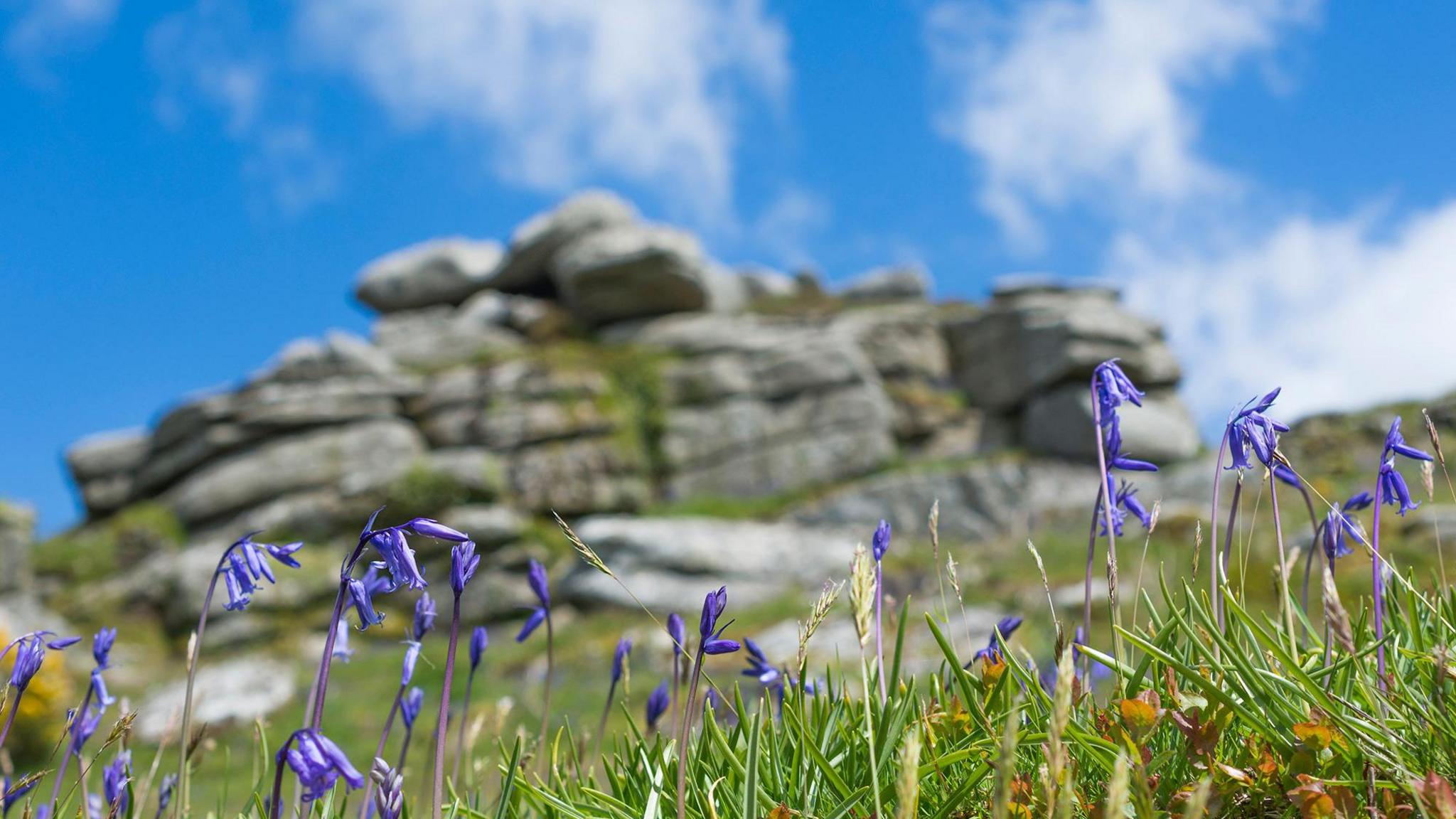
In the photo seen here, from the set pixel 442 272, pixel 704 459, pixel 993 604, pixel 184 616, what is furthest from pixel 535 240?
pixel 993 604

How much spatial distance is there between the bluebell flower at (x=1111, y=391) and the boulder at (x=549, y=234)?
30.8 meters

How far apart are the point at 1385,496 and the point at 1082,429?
20.9 m

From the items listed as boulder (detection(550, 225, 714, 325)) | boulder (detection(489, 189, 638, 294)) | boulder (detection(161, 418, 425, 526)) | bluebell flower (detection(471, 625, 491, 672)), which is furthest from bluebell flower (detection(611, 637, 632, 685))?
boulder (detection(489, 189, 638, 294))

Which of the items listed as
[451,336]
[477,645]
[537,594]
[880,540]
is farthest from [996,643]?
[451,336]

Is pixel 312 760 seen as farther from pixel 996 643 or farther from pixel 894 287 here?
pixel 894 287

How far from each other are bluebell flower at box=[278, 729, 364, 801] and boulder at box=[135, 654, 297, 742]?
10958mm

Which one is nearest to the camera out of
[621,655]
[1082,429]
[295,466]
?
[621,655]

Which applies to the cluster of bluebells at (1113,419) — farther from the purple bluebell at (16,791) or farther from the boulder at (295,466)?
the boulder at (295,466)

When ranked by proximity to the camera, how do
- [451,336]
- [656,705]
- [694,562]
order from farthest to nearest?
[451,336]
[694,562]
[656,705]

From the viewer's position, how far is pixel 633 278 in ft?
90.3

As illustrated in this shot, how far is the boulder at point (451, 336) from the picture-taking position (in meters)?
27.5

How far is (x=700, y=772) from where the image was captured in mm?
2113

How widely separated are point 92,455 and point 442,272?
13.8 metres

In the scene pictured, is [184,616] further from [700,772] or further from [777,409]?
[700,772]
